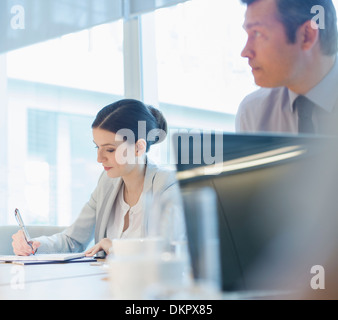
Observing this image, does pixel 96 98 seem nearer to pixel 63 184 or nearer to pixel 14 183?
pixel 63 184

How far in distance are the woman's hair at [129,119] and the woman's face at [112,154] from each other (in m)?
0.04

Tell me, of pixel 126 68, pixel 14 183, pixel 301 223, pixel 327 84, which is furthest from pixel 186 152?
pixel 14 183

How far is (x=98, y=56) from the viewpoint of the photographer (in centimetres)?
342

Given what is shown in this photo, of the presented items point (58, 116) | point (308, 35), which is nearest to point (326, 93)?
point (308, 35)

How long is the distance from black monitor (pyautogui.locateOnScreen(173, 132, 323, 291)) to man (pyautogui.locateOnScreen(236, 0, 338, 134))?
986 millimetres

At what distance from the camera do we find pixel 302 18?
69.5 inches

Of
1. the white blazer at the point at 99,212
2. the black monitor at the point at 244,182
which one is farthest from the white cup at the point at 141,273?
the white blazer at the point at 99,212

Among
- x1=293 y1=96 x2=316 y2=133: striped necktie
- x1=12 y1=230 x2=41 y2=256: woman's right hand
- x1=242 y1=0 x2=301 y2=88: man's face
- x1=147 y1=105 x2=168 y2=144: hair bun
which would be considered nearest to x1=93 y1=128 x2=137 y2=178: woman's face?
x1=147 y1=105 x2=168 y2=144: hair bun

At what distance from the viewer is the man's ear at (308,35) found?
1740 mm

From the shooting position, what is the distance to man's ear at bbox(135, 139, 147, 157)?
240cm

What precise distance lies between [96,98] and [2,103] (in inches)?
36.0

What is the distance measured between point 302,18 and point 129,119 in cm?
96

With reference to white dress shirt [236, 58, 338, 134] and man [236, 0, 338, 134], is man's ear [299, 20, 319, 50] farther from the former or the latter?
white dress shirt [236, 58, 338, 134]

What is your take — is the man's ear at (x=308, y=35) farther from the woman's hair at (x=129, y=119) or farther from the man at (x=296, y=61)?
the woman's hair at (x=129, y=119)
